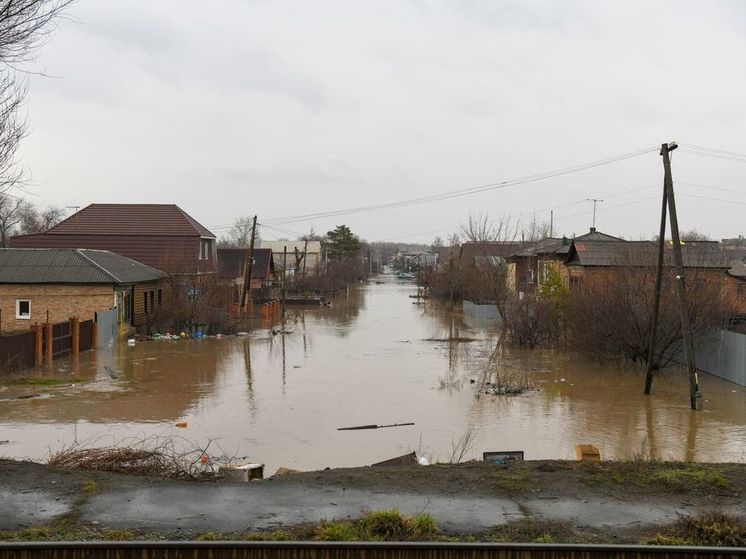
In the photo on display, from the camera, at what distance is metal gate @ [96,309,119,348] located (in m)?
30.1

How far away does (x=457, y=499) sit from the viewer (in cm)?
823

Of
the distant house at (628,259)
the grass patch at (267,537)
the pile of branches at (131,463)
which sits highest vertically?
the distant house at (628,259)

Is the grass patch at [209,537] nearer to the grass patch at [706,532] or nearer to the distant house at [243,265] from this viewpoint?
the grass patch at [706,532]

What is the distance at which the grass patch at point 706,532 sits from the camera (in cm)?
685

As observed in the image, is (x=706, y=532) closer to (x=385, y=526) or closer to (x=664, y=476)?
(x=664, y=476)

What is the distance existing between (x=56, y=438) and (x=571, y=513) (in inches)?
433

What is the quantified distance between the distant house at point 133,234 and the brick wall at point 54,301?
13704mm

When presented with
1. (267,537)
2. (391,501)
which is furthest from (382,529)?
(391,501)

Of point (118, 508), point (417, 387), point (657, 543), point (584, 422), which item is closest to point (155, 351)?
point (417, 387)

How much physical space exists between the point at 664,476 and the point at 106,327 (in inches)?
1045

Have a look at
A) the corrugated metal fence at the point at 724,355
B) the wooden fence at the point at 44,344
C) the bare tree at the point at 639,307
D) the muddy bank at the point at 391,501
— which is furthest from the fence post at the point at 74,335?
the corrugated metal fence at the point at 724,355

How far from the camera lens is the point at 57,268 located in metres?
32.6

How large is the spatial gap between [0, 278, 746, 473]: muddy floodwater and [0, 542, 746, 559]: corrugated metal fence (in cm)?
661

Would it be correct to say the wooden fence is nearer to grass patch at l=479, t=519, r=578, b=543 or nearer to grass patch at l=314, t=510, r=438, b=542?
grass patch at l=314, t=510, r=438, b=542
